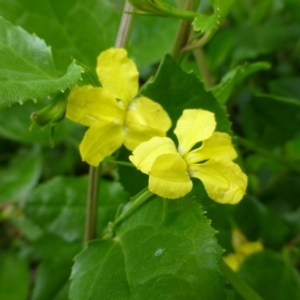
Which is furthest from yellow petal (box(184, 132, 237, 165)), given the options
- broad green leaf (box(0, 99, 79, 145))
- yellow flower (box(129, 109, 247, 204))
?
broad green leaf (box(0, 99, 79, 145))

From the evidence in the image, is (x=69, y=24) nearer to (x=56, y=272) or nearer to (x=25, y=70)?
(x=25, y=70)

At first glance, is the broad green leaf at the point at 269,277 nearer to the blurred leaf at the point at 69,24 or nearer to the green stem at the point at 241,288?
the green stem at the point at 241,288

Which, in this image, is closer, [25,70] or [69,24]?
[25,70]

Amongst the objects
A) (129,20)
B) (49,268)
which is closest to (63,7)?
(129,20)

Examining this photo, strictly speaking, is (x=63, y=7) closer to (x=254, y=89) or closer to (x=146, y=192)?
(x=146, y=192)

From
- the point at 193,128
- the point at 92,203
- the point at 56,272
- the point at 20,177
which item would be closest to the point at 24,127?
the point at 20,177

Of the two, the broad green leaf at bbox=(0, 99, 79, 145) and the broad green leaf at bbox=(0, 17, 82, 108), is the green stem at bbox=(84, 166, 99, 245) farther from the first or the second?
the broad green leaf at bbox=(0, 99, 79, 145)
